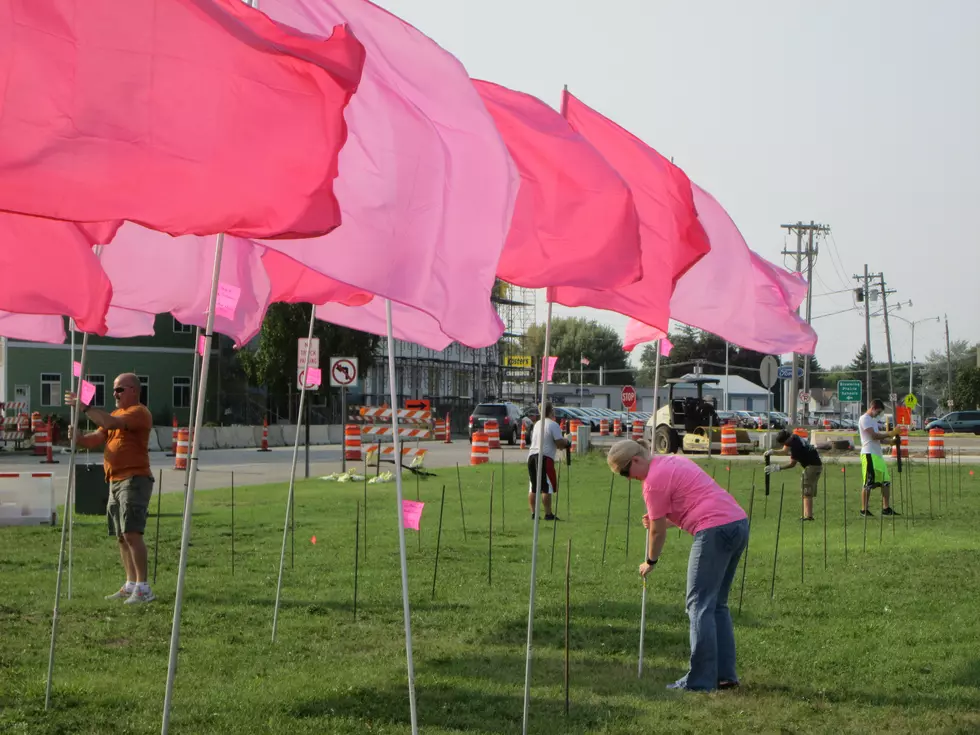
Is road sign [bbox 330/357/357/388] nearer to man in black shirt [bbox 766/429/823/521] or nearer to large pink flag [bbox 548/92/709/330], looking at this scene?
man in black shirt [bbox 766/429/823/521]

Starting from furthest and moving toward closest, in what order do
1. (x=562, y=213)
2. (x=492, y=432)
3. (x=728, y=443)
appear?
(x=492, y=432) → (x=728, y=443) → (x=562, y=213)

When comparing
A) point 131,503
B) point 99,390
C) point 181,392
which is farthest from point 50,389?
point 131,503

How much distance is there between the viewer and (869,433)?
18750 mm

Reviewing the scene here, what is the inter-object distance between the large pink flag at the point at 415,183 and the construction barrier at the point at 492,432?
111 feet

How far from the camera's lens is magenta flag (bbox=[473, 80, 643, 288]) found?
715 centimetres

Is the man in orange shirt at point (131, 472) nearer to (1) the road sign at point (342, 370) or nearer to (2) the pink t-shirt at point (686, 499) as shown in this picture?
(2) the pink t-shirt at point (686, 499)

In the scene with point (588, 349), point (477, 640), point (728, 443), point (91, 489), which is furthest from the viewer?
point (588, 349)

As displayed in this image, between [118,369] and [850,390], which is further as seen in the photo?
[118,369]

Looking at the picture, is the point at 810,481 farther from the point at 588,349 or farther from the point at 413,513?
the point at 588,349

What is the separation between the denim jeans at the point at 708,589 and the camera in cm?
785

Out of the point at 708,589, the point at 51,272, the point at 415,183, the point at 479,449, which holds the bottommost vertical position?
the point at 708,589

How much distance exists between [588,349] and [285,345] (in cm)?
7995

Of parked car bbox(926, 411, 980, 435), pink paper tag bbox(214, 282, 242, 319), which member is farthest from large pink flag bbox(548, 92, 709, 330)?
parked car bbox(926, 411, 980, 435)

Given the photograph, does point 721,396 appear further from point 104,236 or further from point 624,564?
point 104,236
